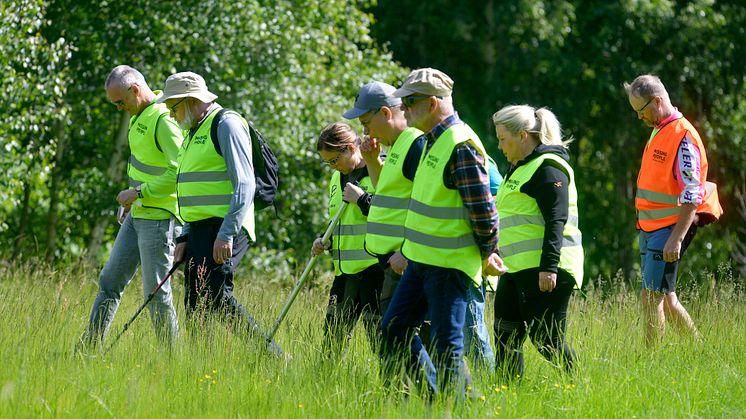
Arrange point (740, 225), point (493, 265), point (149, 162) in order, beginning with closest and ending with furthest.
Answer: point (493, 265)
point (149, 162)
point (740, 225)

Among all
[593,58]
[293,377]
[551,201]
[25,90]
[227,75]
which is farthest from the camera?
[593,58]

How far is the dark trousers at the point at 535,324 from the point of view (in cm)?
576

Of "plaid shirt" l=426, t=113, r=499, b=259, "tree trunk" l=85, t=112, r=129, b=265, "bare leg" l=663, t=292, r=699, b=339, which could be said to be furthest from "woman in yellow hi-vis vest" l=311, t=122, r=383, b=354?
"tree trunk" l=85, t=112, r=129, b=265

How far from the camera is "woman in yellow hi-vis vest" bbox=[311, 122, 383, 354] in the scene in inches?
245

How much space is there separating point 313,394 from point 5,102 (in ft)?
25.7

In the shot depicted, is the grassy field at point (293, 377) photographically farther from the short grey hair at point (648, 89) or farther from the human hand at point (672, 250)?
the short grey hair at point (648, 89)

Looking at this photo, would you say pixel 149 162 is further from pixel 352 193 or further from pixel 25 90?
pixel 25 90

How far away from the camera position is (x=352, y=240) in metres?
6.30

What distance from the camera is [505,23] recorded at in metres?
19.0

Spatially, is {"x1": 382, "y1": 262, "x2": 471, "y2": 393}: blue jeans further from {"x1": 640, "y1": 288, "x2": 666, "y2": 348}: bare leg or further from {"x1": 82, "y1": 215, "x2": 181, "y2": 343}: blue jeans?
{"x1": 640, "y1": 288, "x2": 666, "y2": 348}: bare leg

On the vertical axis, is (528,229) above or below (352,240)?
above

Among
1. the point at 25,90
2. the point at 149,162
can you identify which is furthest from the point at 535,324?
the point at 25,90

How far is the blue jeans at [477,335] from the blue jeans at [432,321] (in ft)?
1.87

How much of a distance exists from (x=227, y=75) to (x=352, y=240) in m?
8.02
